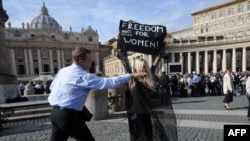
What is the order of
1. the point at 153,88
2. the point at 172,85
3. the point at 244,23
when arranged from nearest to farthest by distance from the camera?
the point at 153,88, the point at 172,85, the point at 244,23

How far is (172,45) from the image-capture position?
64250 mm

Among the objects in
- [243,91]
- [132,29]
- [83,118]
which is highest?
[132,29]

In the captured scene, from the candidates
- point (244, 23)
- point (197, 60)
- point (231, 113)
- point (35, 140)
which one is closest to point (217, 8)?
point (244, 23)

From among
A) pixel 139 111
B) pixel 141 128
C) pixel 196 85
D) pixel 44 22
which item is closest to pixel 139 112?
pixel 139 111

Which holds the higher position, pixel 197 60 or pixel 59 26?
pixel 59 26

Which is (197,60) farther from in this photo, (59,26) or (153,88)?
(59,26)

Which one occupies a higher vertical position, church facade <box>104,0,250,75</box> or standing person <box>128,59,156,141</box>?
church facade <box>104,0,250,75</box>

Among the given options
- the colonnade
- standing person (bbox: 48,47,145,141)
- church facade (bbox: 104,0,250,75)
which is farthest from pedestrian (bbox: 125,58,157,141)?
the colonnade

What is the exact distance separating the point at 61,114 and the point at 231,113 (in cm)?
828

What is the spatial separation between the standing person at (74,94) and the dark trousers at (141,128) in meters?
0.91

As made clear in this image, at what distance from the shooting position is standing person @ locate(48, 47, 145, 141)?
3211mm

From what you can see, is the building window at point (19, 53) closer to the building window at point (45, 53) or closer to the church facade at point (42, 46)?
the church facade at point (42, 46)

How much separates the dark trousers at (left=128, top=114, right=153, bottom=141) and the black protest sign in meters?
1.14

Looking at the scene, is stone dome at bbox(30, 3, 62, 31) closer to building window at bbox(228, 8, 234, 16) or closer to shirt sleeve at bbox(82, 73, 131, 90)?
building window at bbox(228, 8, 234, 16)
